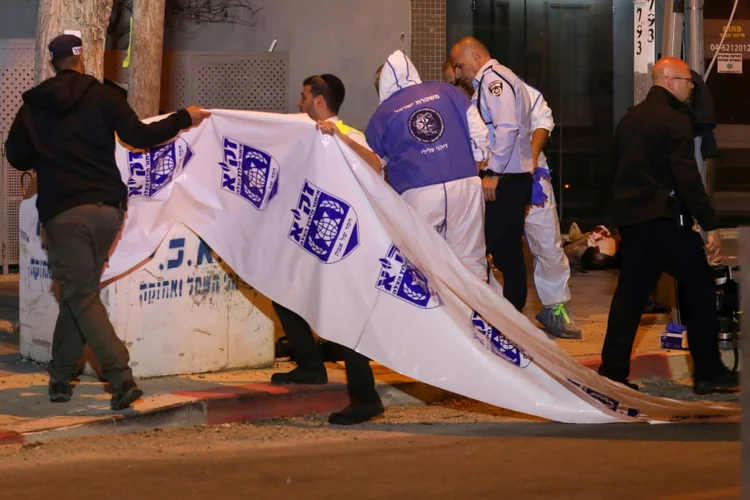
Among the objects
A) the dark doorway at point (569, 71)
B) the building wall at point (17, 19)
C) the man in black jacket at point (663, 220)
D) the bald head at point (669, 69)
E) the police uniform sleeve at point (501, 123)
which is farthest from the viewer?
the dark doorway at point (569, 71)

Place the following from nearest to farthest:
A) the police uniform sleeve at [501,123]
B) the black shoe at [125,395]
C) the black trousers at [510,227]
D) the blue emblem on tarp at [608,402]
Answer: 1. the black shoe at [125,395]
2. the blue emblem on tarp at [608,402]
3. the police uniform sleeve at [501,123]
4. the black trousers at [510,227]

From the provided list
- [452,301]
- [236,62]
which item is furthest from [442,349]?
[236,62]

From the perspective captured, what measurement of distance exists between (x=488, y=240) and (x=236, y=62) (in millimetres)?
6871

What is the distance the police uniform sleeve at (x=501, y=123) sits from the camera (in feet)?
26.8

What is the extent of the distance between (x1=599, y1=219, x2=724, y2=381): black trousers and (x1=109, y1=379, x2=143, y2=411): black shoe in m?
2.91

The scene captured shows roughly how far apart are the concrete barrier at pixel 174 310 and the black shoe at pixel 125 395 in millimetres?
704

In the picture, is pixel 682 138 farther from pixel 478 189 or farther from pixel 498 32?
pixel 498 32

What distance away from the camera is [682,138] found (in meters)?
7.19

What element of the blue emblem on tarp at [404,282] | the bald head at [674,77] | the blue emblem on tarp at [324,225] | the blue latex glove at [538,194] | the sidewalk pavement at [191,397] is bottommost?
the sidewalk pavement at [191,397]

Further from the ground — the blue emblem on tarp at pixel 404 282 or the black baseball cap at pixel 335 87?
the black baseball cap at pixel 335 87

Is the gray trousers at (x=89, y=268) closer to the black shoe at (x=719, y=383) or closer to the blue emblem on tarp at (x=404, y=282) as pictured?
the blue emblem on tarp at (x=404, y=282)

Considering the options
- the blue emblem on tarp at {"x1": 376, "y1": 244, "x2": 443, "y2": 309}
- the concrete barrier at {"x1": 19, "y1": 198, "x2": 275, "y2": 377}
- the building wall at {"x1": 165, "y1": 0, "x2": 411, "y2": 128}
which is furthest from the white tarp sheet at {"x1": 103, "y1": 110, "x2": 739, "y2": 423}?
the building wall at {"x1": 165, "y1": 0, "x2": 411, "y2": 128}

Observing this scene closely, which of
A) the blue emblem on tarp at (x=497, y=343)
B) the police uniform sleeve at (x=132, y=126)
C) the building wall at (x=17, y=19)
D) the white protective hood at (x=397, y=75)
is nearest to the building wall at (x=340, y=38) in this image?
the building wall at (x=17, y=19)

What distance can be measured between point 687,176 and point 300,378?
2621mm
